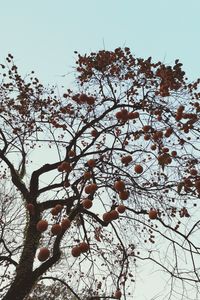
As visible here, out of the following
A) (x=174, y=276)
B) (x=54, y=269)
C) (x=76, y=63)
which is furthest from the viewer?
(x=54, y=269)

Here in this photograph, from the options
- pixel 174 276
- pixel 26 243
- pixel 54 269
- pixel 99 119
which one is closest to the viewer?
pixel 174 276

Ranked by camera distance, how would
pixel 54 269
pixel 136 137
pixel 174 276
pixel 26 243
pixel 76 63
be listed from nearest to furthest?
pixel 174 276, pixel 26 243, pixel 136 137, pixel 76 63, pixel 54 269

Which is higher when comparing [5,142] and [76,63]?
[76,63]

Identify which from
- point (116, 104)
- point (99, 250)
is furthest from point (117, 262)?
point (116, 104)

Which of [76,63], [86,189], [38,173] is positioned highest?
[76,63]

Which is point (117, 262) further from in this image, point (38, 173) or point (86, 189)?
point (86, 189)

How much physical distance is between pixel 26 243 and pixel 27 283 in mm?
784

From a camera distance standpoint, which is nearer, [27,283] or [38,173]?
[27,283]

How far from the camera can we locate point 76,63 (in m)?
5.93

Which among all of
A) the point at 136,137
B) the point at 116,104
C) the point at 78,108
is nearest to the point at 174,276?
the point at 136,137

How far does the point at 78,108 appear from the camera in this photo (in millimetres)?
6137

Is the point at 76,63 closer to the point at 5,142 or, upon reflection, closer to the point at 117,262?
the point at 5,142

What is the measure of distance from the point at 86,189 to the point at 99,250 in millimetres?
3899

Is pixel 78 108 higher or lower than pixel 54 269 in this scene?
higher
